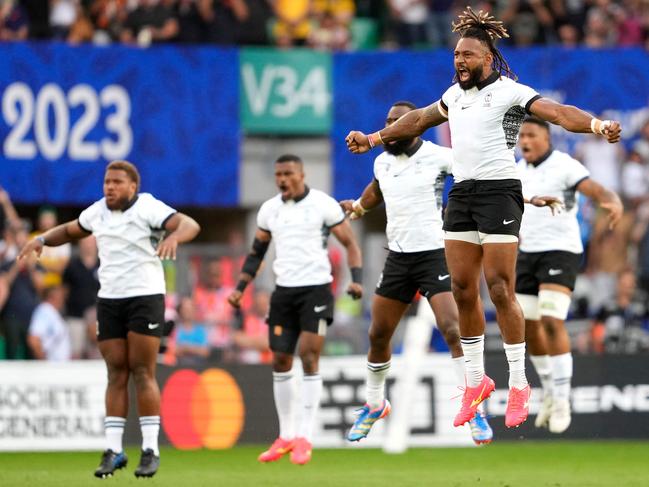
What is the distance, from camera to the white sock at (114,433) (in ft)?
42.7

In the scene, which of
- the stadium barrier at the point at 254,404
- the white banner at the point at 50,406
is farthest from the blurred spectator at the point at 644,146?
the white banner at the point at 50,406

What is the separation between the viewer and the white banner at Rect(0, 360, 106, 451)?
1742 centimetres

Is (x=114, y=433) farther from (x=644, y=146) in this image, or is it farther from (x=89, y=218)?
(x=644, y=146)

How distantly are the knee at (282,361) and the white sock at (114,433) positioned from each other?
2220mm

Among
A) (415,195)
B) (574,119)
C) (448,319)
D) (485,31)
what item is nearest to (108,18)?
(415,195)

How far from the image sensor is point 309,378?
583 inches

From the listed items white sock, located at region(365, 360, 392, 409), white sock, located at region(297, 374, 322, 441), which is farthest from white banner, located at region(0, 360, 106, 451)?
white sock, located at region(365, 360, 392, 409)

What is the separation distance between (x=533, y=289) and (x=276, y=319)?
9.26 ft

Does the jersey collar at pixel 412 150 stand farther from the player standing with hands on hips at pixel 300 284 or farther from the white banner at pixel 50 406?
the white banner at pixel 50 406

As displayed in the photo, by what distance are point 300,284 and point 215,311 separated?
4332mm

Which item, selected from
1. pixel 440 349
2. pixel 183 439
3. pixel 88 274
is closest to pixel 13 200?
pixel 88 274

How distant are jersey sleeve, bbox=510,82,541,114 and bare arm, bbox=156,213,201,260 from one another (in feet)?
11.0

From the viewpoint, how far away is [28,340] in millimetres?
18844

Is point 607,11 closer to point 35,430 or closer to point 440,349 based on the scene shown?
point 440,349
